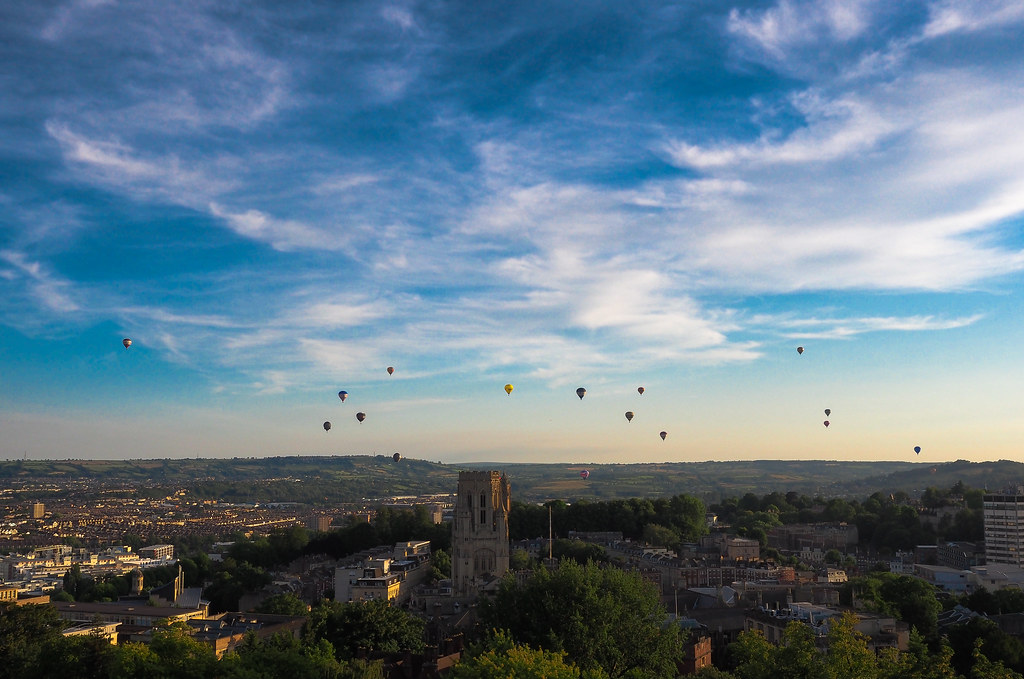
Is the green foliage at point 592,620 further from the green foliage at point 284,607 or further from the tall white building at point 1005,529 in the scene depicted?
the tall white building at point 1005,529

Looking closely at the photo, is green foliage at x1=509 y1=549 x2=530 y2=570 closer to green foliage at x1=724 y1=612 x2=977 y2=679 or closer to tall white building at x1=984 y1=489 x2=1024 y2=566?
tall white building at x1=984 y1=489 x2=1024 y2=566

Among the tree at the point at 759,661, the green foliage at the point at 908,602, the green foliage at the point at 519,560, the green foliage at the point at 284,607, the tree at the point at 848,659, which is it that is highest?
the tree at the point at 848,659

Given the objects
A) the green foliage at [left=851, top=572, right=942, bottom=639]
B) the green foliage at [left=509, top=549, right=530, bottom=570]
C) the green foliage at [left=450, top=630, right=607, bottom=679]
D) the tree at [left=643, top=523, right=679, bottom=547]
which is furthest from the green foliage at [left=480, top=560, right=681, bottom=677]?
the tree at [left=643, top=523, right=679, bottom=547]

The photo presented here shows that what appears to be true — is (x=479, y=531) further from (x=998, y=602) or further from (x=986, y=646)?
(x=986, y=646)

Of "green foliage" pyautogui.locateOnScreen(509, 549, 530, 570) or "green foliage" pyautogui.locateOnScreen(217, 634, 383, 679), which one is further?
"green foliage" pyautogui.locateOnScreen(509, 549, 530, 570)

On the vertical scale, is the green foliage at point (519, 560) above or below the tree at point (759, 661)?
below

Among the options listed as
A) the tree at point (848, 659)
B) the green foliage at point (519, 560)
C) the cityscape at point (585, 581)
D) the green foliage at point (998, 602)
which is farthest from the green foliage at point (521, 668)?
the green foliage at point (519, 560)

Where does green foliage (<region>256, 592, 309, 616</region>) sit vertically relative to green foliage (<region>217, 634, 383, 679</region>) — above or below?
below
